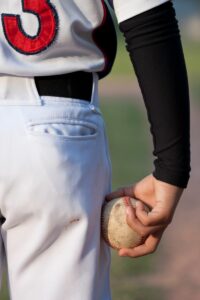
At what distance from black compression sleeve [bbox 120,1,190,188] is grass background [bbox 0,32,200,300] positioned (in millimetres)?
1870

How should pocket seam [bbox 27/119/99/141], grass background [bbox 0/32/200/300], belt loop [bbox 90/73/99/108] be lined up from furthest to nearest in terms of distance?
grass background [bbox 0/32/200/300]
belt loop [bbox 90/73/99/108]
pocket seam [bbox 27/119/99/141]

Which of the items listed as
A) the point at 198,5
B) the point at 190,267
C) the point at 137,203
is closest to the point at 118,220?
the point at 137,203

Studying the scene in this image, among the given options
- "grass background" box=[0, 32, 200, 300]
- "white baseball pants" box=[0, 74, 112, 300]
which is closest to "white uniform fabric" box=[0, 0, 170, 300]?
"white baseball pants" box=[0, 74, 112, 300]

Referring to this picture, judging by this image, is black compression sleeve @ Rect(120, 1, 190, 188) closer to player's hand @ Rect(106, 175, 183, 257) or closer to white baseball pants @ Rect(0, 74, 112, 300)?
player's hand @ Rect(106, 175, 183, 257)

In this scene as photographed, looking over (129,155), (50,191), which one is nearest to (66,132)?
(50,191)

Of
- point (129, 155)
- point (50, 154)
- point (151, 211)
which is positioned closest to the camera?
point (50, 154)

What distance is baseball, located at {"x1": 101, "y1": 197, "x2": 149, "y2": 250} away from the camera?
196 cm

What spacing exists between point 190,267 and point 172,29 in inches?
99.1

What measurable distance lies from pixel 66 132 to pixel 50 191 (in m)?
0.12

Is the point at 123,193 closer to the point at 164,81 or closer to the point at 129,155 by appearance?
the point at 164,81

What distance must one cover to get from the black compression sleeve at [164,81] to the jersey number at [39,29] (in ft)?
0.49

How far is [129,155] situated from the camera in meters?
7.06

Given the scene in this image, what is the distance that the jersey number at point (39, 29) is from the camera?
6.06 feet

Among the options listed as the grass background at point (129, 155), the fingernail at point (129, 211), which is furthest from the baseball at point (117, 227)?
the grass background at point (129, 155)
